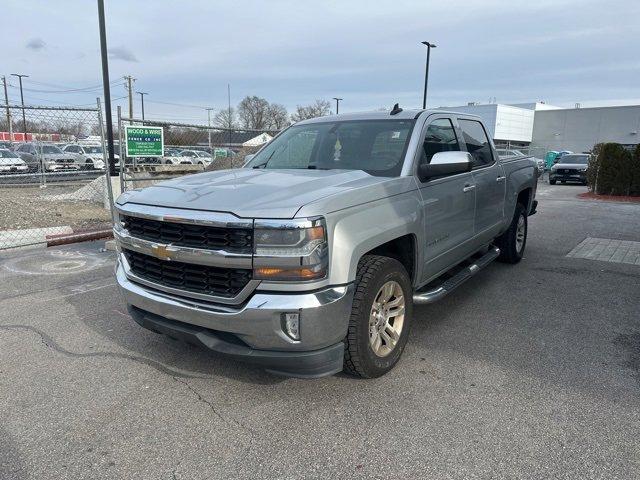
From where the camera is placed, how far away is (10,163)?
20609 mm

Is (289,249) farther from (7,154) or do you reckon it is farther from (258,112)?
(258,112)

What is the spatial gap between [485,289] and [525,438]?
2.99 meters

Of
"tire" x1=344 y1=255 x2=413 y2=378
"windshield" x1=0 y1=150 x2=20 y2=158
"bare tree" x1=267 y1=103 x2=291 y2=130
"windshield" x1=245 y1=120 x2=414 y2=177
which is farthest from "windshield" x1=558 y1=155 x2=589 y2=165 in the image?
"bare tree" x1=267 y1=103 x2=291 y2=130

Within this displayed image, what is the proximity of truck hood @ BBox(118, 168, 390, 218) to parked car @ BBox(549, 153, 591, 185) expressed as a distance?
23379mm

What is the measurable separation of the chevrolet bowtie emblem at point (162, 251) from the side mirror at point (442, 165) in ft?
6.54

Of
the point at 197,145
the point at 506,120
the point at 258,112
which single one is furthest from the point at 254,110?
the point at 197,145

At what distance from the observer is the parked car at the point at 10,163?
2011cm

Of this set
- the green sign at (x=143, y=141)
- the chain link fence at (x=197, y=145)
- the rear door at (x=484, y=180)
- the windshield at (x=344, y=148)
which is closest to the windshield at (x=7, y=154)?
the chain link fence at (x=197, y=145)

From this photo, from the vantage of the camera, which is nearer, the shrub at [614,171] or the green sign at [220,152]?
the green sign at [220,152]

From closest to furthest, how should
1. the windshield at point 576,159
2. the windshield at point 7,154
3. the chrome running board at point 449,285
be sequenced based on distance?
the chrome running board at point 449,285 < the windshield at point 7,154 < the windshield at point 576,159

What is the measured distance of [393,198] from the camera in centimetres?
347

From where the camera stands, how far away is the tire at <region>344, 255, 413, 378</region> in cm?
312

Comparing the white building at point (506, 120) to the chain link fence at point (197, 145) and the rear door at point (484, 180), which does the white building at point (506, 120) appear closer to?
the chain link fence at point (197, 145)

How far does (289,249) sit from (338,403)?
114 cm
